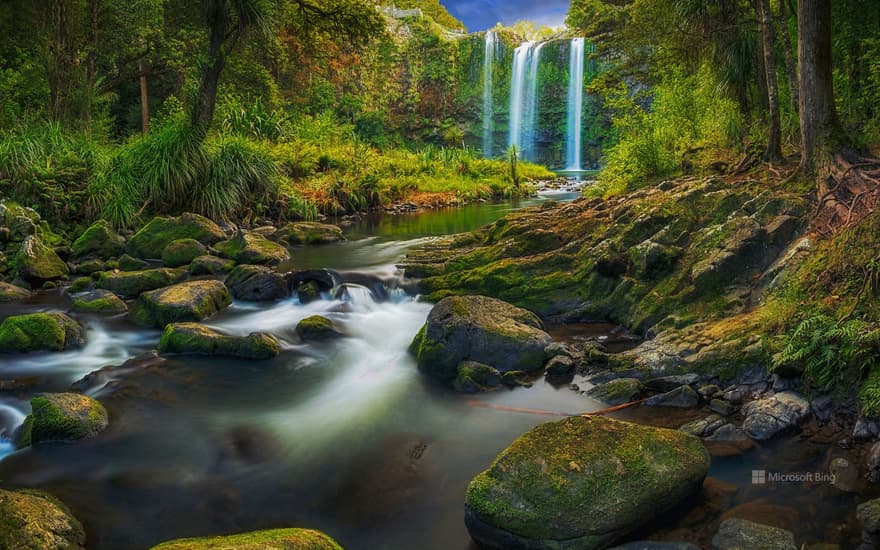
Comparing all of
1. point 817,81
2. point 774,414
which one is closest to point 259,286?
point 774,414

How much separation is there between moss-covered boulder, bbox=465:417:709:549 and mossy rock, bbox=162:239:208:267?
918 cm

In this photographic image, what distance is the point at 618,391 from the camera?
552 cm

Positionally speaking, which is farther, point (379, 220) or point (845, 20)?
point (379, 220)

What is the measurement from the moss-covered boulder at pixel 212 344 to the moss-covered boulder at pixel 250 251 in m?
4.55

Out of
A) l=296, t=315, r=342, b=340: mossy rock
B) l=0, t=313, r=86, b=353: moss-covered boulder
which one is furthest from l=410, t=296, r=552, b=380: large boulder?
l=0, t=313, r=86, b=353: moss-covered boulder

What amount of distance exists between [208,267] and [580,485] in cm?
895

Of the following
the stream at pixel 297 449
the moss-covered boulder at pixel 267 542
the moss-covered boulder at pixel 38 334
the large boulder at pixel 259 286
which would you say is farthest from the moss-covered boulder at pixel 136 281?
the moss-covered boulder at pixel 267 542

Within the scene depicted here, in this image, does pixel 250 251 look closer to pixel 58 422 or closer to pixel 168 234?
pixel 168 234

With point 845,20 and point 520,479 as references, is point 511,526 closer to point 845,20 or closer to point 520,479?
point 520,479

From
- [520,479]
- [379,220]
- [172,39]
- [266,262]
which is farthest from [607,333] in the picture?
[172,39]

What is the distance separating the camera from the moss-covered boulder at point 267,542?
3193 mm

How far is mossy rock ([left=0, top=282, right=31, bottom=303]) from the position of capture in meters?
9.34

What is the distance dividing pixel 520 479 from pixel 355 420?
8.12 feet

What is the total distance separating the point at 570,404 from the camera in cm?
556
